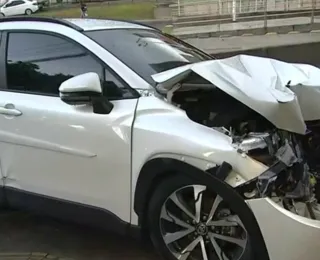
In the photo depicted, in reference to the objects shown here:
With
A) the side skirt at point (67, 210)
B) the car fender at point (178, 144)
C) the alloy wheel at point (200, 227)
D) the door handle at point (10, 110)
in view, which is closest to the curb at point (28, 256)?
the side skirt at point (67, 210)

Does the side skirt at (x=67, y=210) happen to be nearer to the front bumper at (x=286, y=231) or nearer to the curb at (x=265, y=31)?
the front bumper at (x=286, y=231)

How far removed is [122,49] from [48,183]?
44.4 inches

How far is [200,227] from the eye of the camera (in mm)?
3371

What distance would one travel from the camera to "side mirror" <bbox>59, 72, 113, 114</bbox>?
11.4 feet

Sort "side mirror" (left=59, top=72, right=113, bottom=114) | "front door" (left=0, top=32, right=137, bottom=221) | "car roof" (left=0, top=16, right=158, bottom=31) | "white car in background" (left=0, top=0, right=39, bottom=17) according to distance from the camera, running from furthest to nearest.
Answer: "white car in background" (left=0, top=0, right=39, bottom=17), "car roof" (left=0, top=16, right=158, bottom=31), "front door" (left=0, top=32, right=137, bottom=221), "side mirror" (left=59, top=72, right=113, bottom=114)

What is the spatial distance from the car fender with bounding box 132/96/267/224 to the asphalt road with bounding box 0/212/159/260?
558mm

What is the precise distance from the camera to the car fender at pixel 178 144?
3070 millimetres

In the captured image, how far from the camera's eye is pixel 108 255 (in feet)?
13.1

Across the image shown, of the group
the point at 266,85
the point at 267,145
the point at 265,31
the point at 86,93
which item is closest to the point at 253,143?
the point at 267,145

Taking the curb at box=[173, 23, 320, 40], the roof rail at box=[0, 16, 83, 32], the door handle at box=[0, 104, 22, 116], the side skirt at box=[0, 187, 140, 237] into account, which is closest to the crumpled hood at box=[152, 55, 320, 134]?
the roof rail at box=[0, 16, 83, 32]

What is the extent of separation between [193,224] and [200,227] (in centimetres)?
6

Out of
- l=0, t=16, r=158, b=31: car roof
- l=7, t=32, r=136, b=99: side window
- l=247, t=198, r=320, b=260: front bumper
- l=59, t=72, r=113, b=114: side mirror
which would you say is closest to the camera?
l=247, t=198, r=320, b=260: front bumper

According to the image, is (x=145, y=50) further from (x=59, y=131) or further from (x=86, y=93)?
(x=59, y=131)

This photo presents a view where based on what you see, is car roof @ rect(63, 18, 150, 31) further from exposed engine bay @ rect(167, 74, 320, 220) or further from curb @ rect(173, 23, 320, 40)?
curb @ rect(173, 23, 320, 40)
